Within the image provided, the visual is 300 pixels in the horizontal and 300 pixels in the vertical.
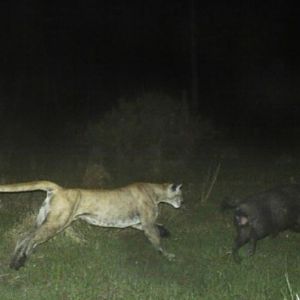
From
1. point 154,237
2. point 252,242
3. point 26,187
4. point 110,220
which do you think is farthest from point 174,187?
point 26,187

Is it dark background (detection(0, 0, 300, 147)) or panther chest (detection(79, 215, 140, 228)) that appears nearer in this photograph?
panther chest (detection(79, 215, 140, 228))

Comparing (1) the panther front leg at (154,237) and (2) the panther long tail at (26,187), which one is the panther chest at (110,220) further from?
(2) the panther long tail at (26,187)

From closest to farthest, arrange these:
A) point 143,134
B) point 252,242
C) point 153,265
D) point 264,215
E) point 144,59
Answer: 1. point 153,265
2. point 252,242
3. point 264,215
4. point 143,134
5. point 144,59

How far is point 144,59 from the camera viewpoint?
133ft

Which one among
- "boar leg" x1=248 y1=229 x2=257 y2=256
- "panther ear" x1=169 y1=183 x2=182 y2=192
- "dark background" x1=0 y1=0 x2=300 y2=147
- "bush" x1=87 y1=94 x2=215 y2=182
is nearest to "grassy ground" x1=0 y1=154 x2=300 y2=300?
"boar leg" x1=248 y1=229 x2=257 y2=256

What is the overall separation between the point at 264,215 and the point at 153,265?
5.94ft

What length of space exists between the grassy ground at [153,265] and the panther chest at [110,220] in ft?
1.27

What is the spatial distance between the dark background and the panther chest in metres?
19.5

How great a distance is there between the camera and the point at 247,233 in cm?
1088

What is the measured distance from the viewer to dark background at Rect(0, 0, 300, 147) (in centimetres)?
3375

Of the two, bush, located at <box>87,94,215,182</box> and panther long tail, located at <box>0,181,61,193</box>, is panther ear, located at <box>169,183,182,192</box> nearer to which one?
panther long tail, located at <box>0,181,61,193</box>

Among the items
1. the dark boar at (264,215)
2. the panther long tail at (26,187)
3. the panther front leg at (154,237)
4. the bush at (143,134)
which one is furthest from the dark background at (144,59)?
the panther long tail at (26,187)

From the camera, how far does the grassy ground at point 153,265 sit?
9.12m

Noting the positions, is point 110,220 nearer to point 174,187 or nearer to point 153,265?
point 153,265
